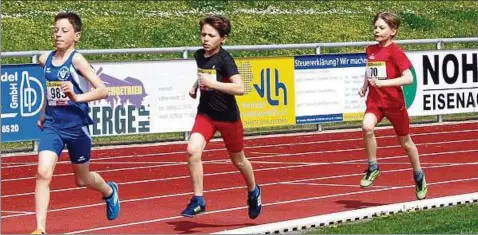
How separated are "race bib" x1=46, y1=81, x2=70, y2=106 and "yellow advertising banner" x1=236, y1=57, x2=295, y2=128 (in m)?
11.7

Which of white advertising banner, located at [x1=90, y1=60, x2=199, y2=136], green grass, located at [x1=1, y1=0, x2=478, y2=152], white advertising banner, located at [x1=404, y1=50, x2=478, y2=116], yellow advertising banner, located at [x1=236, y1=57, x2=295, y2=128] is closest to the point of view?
white advertising banner, located at [x1=90, y1=60, x2=199, y2=136]

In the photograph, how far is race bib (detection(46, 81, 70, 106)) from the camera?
11.1 meters

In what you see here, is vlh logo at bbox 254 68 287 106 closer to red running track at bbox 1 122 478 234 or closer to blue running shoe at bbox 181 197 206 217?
red running track at bbox 1 122 478 234

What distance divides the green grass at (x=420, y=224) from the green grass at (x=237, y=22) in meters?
19.1

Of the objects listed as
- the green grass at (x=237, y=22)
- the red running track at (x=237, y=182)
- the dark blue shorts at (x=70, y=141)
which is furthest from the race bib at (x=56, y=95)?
the green grass at (x=237, y=22)

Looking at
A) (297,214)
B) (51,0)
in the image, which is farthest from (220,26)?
(51,0)

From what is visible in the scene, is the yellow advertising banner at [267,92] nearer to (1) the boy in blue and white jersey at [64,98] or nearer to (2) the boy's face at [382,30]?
(2) the boy's face at [382,30]

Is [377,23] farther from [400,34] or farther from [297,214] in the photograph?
[400,34]

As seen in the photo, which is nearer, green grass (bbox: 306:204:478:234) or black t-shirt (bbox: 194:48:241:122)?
green grass (bbox: 306:204:478:234)

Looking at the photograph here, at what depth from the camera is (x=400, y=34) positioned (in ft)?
133

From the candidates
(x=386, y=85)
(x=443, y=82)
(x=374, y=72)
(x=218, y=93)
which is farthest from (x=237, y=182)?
(x=443, y=82)

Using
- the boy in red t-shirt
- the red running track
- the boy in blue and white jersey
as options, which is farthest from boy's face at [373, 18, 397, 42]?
the boy in blue and white jersey

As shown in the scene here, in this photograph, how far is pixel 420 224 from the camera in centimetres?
1198

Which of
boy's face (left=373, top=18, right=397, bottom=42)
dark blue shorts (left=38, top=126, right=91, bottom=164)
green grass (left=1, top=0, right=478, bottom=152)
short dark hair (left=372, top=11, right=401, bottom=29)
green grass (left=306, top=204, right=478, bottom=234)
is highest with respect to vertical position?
green grass (left=1, top=0, right=478, bottom=152)
